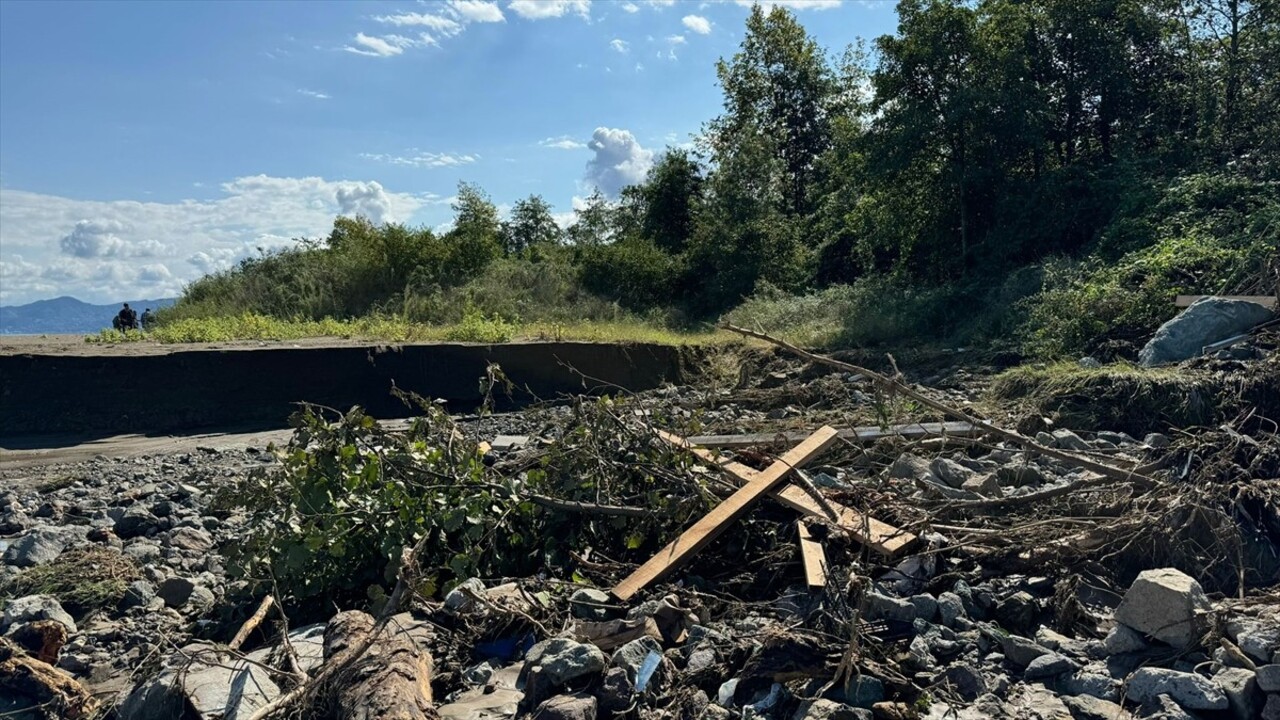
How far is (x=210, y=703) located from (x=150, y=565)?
2443 mm

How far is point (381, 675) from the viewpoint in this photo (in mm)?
3061

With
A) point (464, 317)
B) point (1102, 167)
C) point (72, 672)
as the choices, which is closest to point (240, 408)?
point (464, 317)

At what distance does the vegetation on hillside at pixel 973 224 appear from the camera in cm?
1209

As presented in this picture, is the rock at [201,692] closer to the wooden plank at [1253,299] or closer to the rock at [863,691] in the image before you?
the rock at [863,691]

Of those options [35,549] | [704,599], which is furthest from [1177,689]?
[35,549]

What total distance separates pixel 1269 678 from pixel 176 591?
16.3 ft

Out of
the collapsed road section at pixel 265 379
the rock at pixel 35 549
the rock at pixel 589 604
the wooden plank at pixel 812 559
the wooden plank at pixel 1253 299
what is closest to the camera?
the wooden plank at pixel 812 559

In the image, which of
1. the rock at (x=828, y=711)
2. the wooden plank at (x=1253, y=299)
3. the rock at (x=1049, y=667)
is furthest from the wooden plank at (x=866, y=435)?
the wooden plank at (x=1253, y=299)

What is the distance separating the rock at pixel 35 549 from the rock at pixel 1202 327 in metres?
8.98

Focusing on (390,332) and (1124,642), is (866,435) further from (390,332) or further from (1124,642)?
(390,332)

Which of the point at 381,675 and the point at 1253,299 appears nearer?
the point at 381,675

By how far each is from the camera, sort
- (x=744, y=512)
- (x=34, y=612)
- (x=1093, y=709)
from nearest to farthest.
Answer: (x=1093, y=709) → (x=744, y=512) → (x=34, y=612)

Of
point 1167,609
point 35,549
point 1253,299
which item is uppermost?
point 1253,299

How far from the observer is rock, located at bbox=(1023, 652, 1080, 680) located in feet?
9.84
